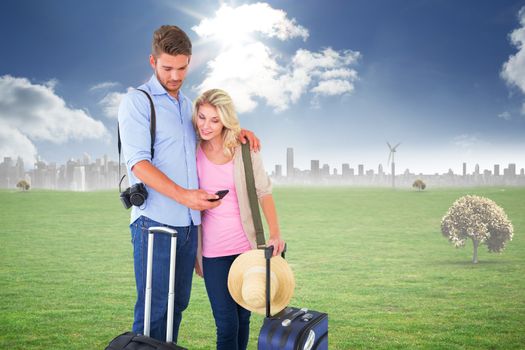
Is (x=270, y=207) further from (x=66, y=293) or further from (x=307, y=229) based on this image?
(x=307, y=229)

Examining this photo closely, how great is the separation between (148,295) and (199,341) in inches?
131

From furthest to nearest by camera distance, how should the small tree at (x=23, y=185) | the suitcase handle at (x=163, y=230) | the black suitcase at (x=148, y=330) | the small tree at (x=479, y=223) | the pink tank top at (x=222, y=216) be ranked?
the small tree at (x=23, y=185) < the small tree at (x=479, y=223) < the pink tank top at (x=222, y=216) < the suitcase handle at (x=163, y=230) < the black suitcase at (x=148, y=330)

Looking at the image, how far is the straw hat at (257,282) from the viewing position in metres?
3.05

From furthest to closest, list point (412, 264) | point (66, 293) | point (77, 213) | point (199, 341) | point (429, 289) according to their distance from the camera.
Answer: point (77, 213) → point (412, 264) → point (429, 289) → point (66, 293) → point (199, 341)

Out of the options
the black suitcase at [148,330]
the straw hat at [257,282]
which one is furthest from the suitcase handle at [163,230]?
the straw hat at [257,282]

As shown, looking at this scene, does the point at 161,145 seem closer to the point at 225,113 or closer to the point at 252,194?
the point at 225,113

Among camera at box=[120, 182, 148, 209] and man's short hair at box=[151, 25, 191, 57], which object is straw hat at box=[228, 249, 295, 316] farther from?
man's short hair at box=[151, 25, 191, 57]

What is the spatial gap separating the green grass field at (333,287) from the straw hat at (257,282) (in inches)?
116

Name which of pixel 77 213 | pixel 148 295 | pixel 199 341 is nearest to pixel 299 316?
pixel 148 295

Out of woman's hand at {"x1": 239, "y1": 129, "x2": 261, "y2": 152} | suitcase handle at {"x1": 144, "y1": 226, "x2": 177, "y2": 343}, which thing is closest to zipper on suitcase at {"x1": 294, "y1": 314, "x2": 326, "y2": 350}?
suitcase handle at {"x1": 144, "y1": 226, "x2": 177, "y2": 343}

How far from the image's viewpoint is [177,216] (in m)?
2.99

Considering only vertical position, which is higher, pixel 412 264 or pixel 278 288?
pixel 278 288

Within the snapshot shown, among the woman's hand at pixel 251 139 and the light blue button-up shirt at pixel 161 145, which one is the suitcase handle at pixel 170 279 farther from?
the woman's hand at pixel 251 139

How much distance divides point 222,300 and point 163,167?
0.91m
